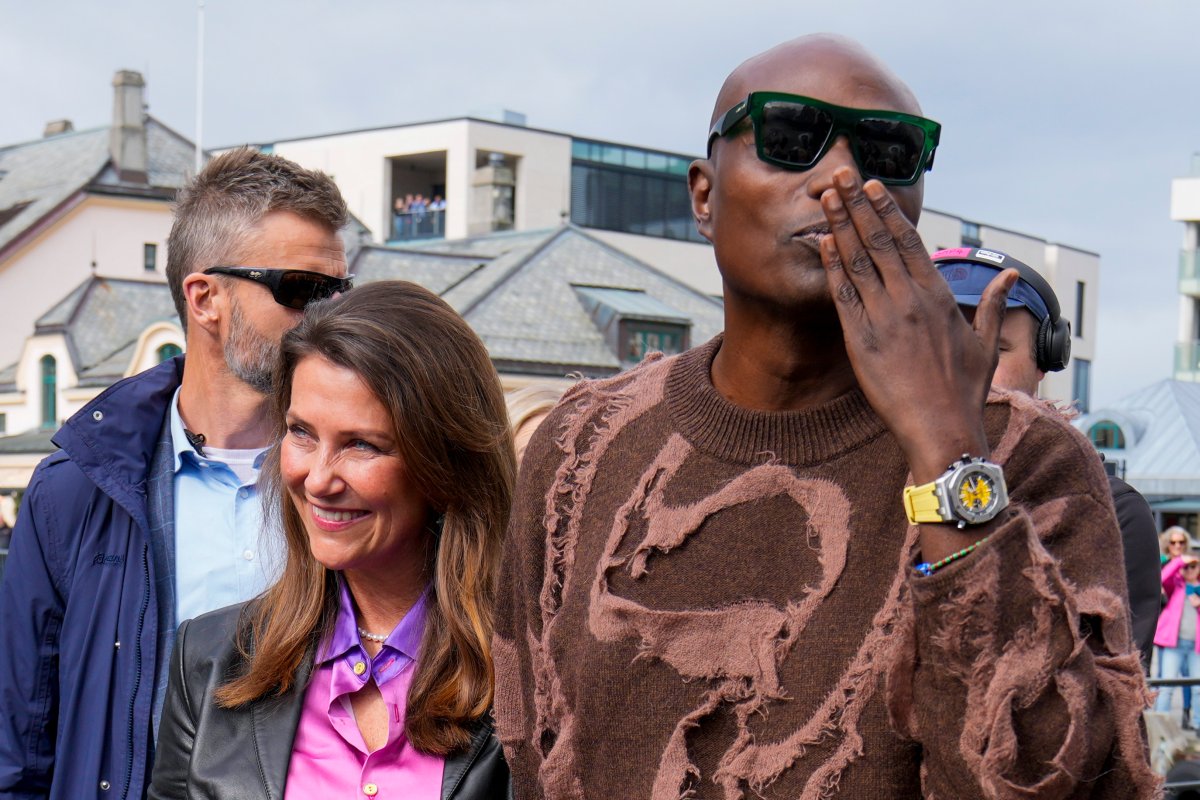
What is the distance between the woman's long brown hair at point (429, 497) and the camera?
2.94 metres

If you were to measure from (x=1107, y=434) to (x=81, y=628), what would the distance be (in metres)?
32.5

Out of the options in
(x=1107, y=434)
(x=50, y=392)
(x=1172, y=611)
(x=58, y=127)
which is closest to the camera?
(x=1172, y=611)

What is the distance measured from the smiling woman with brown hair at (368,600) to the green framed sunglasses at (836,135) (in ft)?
4.09

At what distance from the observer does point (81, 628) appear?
345cm

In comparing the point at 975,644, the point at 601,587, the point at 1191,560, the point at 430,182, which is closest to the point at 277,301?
the point at 601,587

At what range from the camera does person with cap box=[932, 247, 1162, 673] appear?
3.66m

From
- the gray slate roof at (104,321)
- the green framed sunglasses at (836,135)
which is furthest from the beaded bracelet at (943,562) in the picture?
the gray slate roof at (104,321)

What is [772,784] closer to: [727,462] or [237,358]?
[727,462]

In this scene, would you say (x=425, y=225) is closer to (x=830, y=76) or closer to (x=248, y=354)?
(x=248, y=354)

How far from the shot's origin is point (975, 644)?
68.0 inches

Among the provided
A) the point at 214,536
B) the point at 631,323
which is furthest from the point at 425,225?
the point at 214,536

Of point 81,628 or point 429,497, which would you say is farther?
point 81,628

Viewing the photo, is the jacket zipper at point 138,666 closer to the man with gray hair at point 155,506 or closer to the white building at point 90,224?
the man with gray hair at point 155,506

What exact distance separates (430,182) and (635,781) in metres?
55.1
